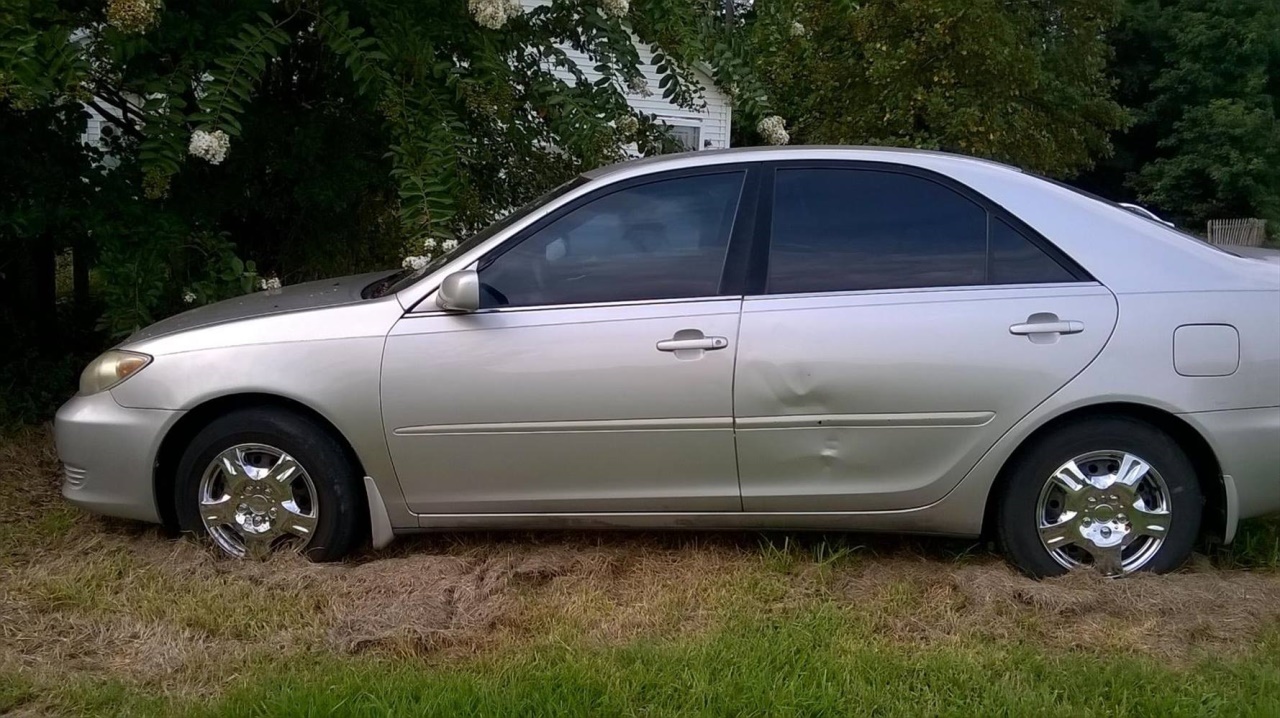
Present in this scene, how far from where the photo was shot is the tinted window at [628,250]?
3.88m

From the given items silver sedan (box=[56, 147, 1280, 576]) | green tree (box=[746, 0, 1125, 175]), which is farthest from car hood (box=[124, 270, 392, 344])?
green tree (box=[746, 0, 1125, 175])

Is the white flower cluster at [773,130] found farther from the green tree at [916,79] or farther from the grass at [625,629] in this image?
the green tree at [916,79]

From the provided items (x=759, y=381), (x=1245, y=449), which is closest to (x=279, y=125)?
(x=759, y=381)

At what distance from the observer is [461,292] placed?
373 cm

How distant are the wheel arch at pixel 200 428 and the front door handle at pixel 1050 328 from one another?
2.52 metres

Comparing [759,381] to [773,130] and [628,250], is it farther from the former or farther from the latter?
[773,130]

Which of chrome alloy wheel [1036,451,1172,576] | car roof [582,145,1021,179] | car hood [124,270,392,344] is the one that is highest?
car roof [582,145,1021,179]

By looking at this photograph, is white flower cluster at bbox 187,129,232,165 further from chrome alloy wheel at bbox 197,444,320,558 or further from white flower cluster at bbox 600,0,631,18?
white flower cluster at bbox 600,0,631,18

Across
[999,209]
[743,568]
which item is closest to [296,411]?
[743,568]

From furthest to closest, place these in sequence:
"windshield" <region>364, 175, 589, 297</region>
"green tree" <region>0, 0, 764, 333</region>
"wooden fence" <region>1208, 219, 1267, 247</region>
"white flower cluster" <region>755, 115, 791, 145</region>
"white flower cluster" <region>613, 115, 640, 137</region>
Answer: "wooden fence" <region>1208, 219, 1267, 247</region>, "white flower cluster" <region>613, 115, 640, 137</region>, "white flower cluster" <region>755, 115, 791, 145</region>, "green tree" <region>0, 0, 764, 333</region>, "windshield" <region>364, 175, 589, 297</region>

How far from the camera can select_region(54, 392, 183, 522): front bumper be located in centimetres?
397

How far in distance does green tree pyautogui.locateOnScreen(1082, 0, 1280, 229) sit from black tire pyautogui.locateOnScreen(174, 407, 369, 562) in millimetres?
21893

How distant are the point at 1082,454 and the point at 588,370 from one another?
1.85m

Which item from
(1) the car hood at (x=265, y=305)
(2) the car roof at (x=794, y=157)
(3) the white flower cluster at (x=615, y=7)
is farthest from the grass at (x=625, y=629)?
(3) the white flower cluster at (x=615, y=7)
